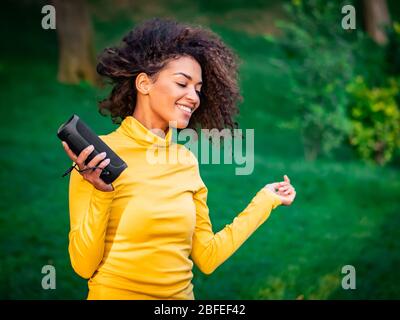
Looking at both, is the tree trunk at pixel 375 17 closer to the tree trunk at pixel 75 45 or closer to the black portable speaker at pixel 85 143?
the tree trunk at pixel 75 45

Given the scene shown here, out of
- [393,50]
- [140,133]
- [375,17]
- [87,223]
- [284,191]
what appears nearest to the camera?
[87,223]

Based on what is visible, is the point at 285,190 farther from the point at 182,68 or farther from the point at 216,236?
the point at 182,68

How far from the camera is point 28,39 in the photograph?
22.8ft

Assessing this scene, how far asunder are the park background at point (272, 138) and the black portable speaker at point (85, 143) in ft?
8.39

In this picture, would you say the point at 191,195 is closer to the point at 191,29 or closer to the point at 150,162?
the point at 150,162

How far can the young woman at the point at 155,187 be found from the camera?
95.4 inches

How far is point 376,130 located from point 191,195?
4507 millimetres

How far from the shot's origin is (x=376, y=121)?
6.80 m

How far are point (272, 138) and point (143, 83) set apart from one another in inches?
164

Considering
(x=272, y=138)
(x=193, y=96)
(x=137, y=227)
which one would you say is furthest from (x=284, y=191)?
(x=272, y=138)

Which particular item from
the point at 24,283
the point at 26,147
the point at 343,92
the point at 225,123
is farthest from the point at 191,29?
the point at 343,92

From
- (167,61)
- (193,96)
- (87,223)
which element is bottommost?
(87,223)

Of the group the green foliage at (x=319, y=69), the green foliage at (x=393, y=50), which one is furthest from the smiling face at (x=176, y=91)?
the green foliage at (x=393, y=50)

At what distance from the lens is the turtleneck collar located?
8.50ft
